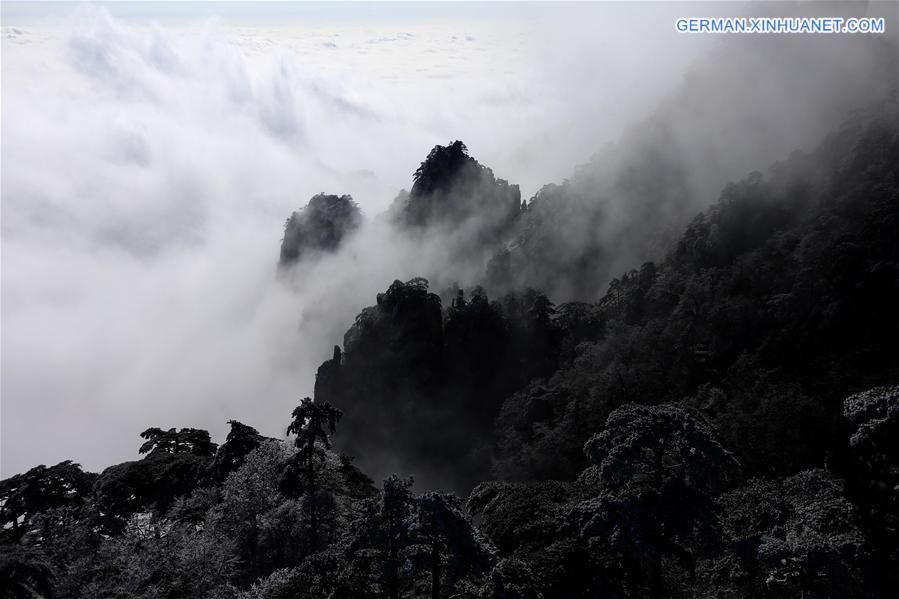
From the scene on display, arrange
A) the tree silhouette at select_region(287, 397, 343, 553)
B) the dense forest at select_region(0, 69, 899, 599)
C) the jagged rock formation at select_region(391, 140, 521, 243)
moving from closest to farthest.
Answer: the dense forest at select_region(0, 69, 899, 599)
the tree silhouette at select_region(287, 397, 343, 553)
the jagged rock formation at select_region(391, 140, 521, 243)

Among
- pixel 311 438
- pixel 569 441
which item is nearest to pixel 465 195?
pixel 569 441

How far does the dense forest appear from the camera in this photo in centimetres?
3288

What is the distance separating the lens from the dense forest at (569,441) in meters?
32.9

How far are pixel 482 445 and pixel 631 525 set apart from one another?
267 feet

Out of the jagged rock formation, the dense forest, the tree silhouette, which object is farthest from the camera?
the jagged rock formation

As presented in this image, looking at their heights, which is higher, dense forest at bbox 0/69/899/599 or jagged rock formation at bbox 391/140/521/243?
jagged rock formation at bbox 391/140/521/243

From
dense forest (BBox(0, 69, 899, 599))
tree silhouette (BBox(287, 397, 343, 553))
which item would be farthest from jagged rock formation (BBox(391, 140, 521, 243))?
tree silhouette (BBox(287, 397, 343, 553))

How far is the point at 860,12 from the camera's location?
162250mm

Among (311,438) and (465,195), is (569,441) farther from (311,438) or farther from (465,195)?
(465,195)

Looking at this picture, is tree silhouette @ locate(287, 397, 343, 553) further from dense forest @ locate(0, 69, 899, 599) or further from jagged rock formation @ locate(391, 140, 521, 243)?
jagged rock formation @ locate(391, 140, 521, 243)

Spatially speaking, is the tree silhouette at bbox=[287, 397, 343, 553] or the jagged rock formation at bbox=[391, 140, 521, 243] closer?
the tree silhouette at bbox=[287, 397, 343, 553]

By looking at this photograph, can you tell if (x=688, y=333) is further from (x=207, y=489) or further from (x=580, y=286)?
(x=207, y=489)

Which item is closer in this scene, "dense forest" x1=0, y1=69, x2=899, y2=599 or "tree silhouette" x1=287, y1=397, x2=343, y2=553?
"dense forest" x1=0, y1=69, x2=899, y2=599

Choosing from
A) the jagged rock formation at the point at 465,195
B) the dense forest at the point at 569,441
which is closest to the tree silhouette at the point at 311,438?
the dense forest at the point at 569,441
